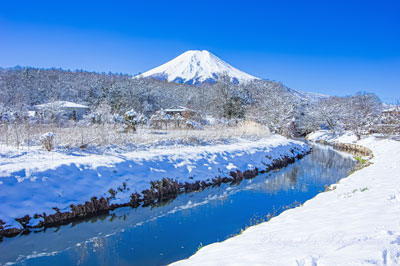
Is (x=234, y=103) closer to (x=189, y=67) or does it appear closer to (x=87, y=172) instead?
(x=87, y=172)

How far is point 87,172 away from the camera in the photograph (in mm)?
7746

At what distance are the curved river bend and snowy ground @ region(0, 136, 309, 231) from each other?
0.78 meters

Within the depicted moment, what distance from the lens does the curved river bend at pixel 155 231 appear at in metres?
4.89

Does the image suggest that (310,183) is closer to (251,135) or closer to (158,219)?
(158,219)

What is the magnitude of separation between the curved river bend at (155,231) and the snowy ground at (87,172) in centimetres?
78

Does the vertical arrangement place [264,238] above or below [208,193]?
above

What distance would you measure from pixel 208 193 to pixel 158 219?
2870mm

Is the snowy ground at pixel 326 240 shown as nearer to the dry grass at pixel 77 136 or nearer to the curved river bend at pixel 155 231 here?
the curved river bend at pixel 155 231

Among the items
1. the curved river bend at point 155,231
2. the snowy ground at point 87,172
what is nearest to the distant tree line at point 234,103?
the snowy ground at point 87,172

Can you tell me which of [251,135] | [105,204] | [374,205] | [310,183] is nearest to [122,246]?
[105,204]

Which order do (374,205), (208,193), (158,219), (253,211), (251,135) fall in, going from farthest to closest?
1. (251,135)
2. (208,193)
3. (253,211)
4. (158,219)
5. (374,205)

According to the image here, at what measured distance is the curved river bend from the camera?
4.89 metres

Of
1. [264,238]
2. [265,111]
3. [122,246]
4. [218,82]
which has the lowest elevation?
[122,246]

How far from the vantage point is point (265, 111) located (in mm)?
31344
